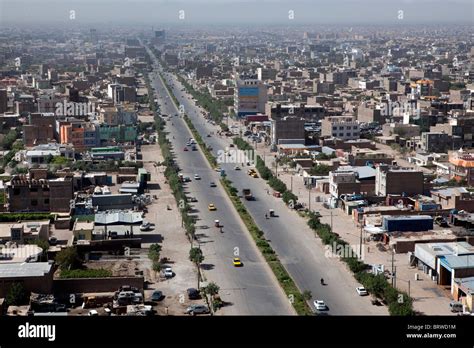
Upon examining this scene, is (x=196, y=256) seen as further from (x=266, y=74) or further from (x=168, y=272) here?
(x=266, y=74)

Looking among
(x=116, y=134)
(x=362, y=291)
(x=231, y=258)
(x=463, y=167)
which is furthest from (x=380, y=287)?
(x=116, y=134)

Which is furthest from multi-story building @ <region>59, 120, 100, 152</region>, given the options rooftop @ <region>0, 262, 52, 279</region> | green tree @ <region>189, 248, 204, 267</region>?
rooftop @ <region>0, 262, 52, 279</region>

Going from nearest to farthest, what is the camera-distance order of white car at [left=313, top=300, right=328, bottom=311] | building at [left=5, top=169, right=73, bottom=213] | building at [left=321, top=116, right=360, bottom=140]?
white car at [left=313, top=300, right=328, bottom=311]
building at [left=5, top=169, right=73, bottom=213]
building at [left=321, top=116, right=360, bottom=140]

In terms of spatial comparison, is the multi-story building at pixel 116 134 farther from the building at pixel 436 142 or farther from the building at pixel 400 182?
the building at pixel 400 182

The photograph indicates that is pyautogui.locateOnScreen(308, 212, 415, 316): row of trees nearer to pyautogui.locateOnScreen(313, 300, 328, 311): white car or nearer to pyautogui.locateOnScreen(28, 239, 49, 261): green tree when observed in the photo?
pyautogui.locateOnScreen(313, 300, 328, 311): white car

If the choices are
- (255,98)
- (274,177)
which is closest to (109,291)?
(274,177)

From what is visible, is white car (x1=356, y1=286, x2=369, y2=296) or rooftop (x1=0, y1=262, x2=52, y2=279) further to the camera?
white car (x1=356, y1=286, x2=369, y2=296)
